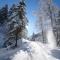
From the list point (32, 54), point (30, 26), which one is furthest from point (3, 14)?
point (32, 54)

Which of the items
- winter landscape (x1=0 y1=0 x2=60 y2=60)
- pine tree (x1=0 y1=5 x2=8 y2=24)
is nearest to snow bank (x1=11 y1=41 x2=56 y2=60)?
winter landscape (x1=0 y1=0 x2=60 y2=60)

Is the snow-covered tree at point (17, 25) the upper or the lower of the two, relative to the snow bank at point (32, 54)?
upper

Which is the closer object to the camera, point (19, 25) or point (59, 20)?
point (19, 25)

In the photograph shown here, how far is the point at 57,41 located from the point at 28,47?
36.7ft

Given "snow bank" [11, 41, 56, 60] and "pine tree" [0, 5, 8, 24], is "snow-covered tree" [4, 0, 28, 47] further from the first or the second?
"snow bank" [11, 41, 56, 60]

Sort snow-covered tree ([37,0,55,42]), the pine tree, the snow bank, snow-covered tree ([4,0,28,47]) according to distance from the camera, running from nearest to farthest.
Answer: the snow bank → snow-covered tree ([4,0,28,47]) → snow-covered tree ([37,0,55,42]) → the pine tree

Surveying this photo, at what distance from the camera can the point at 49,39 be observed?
24.8 meters

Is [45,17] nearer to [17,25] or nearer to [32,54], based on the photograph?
[17,25]

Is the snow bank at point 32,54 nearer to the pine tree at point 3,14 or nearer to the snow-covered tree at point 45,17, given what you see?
the snow-covered tree at point 45,17

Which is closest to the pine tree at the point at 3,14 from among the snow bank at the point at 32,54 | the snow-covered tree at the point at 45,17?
the snow-covered tree at the point at 45,17

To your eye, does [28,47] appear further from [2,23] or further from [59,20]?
[59,20]

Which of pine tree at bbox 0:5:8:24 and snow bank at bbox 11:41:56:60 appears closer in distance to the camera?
snow bank at bbox 11:41:56:60

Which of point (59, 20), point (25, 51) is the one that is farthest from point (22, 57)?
point (59, 20)

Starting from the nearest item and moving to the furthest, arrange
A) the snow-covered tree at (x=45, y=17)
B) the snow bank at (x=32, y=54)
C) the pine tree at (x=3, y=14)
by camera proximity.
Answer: the snow bank at (x=32, y=54) < the snow-covered tree at (x=45, y=17) < the pine tree at (x=3, y=14)
